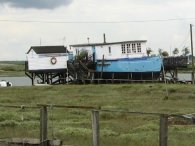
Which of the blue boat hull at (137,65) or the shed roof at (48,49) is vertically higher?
the shed roof at (48,49)

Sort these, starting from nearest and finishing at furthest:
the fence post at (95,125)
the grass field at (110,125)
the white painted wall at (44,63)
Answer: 1. the fence post at (95,125)
2. the grass field at (110,125)
3. the white painted wall at (44,63)

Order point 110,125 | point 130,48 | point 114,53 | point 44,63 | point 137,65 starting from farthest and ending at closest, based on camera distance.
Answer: point 44,63
point 130,48
point 114,53
point 137,65
point 110,125

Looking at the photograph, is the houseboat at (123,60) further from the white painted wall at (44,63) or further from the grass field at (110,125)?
the grass field at (110,125)

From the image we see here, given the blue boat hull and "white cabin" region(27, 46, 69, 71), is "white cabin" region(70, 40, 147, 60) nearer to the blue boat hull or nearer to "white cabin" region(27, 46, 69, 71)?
→ the blue boat hull

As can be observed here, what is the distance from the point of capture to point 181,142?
1144 cm

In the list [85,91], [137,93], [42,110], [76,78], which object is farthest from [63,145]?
[76,78]

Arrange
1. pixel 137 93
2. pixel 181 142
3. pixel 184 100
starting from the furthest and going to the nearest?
1. pixel 137 93
2. pixel 184 100
3. pixel 181 142

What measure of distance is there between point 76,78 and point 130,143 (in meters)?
56.9

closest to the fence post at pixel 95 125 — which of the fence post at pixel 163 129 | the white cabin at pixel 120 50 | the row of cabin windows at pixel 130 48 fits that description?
the fence post at pixel 163 129

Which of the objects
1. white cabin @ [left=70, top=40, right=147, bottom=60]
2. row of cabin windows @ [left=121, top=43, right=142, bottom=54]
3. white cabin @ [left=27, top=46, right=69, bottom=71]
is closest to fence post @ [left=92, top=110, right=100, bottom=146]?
white cabin @ [left=70, top=40, right=147, bottom=60]

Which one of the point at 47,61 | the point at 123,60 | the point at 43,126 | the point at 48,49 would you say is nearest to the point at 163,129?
the point at 43,126

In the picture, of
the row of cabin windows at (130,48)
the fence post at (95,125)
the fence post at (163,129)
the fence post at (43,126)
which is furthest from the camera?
the row of cabin windows at (130,48)

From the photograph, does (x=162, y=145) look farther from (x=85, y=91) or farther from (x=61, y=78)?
(x=61, y=78)

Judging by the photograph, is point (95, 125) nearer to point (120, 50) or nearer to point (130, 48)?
point (120, 50)
